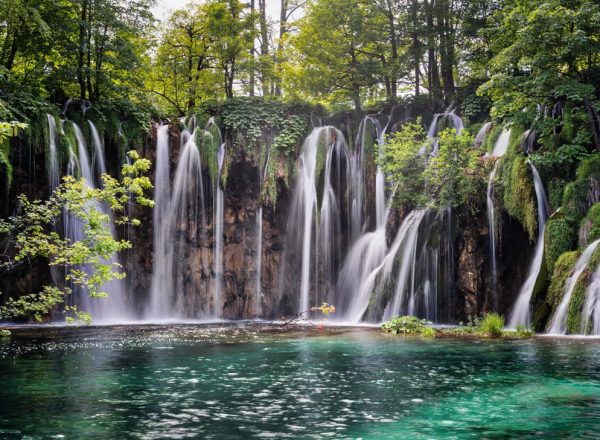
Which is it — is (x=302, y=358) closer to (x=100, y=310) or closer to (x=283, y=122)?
(x=100, y=310)

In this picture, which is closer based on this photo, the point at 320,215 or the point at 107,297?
the point at 107,297

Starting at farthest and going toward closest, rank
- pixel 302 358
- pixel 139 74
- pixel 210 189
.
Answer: pixel 139 74 → pixel 210 189 → pixel 302 358

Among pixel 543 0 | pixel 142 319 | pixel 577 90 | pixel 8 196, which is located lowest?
pixel 142 319

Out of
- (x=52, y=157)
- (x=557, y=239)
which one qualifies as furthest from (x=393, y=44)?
(x=52, y=157)

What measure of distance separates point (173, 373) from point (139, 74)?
2277cm

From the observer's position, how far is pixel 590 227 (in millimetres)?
17062

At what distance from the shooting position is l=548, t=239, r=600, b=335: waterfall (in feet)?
52.1

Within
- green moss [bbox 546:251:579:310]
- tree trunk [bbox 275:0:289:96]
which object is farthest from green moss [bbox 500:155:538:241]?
tree trunk [bbox 275:0:289:96]

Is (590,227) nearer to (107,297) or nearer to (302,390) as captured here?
(302,390)

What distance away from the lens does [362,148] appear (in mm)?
28234

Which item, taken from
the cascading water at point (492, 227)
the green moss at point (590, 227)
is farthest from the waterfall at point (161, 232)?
the green moss at point (590, 227)

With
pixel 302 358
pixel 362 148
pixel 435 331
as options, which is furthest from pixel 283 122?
pixel 302 358

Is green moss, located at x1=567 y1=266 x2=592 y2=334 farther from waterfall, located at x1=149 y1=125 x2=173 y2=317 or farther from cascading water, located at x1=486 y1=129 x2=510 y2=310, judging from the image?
waterfall, located at x1=149 y1=125 x2=173 y2=317

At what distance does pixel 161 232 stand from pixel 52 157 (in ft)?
19.7
